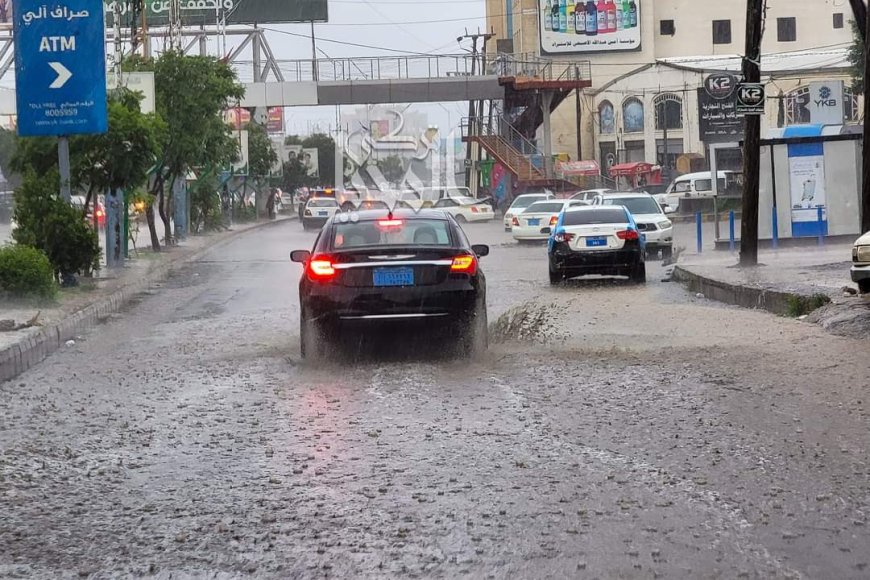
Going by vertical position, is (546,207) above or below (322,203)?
below

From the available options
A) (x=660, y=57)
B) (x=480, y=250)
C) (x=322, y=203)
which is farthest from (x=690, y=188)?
(x=480, y=250)

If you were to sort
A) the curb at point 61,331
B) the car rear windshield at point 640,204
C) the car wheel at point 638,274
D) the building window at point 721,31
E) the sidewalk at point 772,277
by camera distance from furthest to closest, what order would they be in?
1. the building window at point 721,31
2. the car rear windshield at point 640,204
3. the car wheel at point 638,274
4. the sidewalk at point 772,277
5. the curb at point 61,331

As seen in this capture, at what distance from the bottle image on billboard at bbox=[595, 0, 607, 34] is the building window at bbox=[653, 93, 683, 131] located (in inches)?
237

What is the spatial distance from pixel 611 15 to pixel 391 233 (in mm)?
76594

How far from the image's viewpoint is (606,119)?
86.5 metres

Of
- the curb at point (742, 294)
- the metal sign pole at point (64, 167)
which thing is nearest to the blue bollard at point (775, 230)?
the curb at point (742, 294)

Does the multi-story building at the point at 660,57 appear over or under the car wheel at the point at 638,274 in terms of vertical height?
over

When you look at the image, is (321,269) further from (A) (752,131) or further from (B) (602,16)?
(B) (602,16)

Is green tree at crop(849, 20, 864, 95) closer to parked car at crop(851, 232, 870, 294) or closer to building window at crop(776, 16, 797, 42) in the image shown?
parked car at crop(851, 232, 870, 294)

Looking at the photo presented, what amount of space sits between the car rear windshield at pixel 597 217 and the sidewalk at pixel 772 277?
1.53 metres

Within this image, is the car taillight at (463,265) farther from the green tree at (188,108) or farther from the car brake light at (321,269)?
the green tree at (188,108)

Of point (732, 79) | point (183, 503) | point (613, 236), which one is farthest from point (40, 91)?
point (732, 79)

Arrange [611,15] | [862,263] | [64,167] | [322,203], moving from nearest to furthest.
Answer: [862,263]
[64,167]
[322,203]
[611,15]

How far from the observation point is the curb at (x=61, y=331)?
13.8 metres
